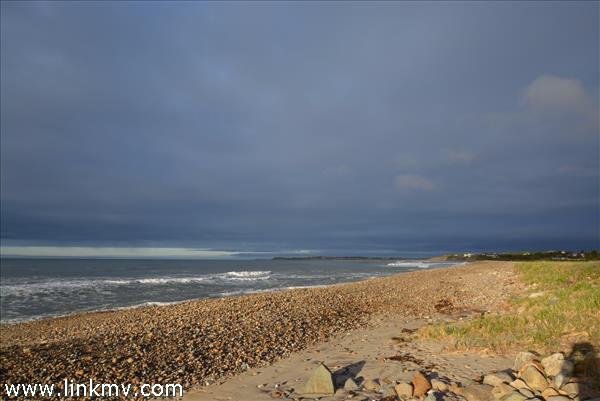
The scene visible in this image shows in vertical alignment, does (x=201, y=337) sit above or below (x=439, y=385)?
below

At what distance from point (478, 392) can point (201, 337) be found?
8260 mm

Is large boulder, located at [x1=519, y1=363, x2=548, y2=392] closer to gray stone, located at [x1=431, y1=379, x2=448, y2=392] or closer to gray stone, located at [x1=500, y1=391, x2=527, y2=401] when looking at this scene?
gray stone, located at [x1=500, y1=391, x2=527, y2=401]

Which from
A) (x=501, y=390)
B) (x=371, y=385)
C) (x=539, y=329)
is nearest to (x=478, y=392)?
(x=501, y=390)

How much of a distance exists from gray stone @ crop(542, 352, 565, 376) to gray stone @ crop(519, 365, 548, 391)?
297 millimetres

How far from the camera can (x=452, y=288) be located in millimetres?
25703

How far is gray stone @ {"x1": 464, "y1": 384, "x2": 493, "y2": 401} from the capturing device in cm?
685

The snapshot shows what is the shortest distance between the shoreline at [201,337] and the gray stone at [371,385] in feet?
9.20

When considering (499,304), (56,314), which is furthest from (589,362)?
(56,314)

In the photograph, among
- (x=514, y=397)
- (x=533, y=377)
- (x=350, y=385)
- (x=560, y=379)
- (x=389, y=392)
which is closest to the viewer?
(x=514, y=397)

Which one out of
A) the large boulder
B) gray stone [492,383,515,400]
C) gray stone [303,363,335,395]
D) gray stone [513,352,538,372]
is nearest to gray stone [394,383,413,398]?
gray stone [303,363,335,395]

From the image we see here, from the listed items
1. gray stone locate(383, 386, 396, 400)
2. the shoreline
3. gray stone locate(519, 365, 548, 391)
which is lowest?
the shoreline

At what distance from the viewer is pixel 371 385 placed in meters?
7.71

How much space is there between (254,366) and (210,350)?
6.07 ft

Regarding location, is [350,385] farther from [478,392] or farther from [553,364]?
[553,364]
